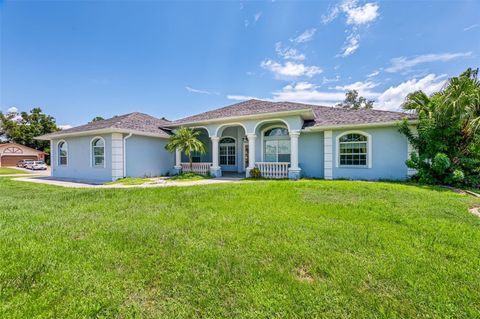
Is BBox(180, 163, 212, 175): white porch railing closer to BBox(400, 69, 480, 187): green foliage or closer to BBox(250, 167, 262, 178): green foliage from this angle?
BBox(250, 167, 262, 178): green foliage

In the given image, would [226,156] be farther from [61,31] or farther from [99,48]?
[61,31]

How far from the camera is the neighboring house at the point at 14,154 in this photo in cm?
4134

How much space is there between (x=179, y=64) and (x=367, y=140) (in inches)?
556

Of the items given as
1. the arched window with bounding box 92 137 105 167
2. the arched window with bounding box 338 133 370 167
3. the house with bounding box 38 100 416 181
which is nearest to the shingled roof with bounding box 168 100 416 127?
the house with bounding box 38 100 416 181

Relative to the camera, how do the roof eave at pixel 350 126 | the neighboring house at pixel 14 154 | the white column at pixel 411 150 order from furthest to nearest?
the neighboring house at pixel 14 154 < the roof eave at pixel 350 126 < the white column at pixel 411 150

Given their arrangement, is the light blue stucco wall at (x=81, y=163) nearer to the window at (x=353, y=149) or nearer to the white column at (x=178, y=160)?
the white column at (x=178, y=160)

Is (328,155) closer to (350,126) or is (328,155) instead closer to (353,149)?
(353,149)

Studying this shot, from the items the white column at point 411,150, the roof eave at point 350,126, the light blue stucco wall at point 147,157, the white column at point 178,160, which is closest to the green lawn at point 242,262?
the white column at point 411,150

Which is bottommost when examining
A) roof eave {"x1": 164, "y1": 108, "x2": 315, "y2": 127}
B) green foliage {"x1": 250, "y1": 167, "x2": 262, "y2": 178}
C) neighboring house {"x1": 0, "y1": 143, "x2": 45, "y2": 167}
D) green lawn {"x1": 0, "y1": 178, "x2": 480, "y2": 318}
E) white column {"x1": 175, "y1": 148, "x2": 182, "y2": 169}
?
green lawn {"x1": 0, "y1": 178, "x2": 480, "y2": 318}

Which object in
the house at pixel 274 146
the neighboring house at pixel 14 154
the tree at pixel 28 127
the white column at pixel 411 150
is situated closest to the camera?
the white column at pixel 411 150

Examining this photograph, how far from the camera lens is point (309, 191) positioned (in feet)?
26.6

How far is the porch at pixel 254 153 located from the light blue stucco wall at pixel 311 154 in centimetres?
70

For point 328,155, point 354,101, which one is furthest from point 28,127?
point 354,101

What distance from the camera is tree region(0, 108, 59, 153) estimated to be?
1896 inches
